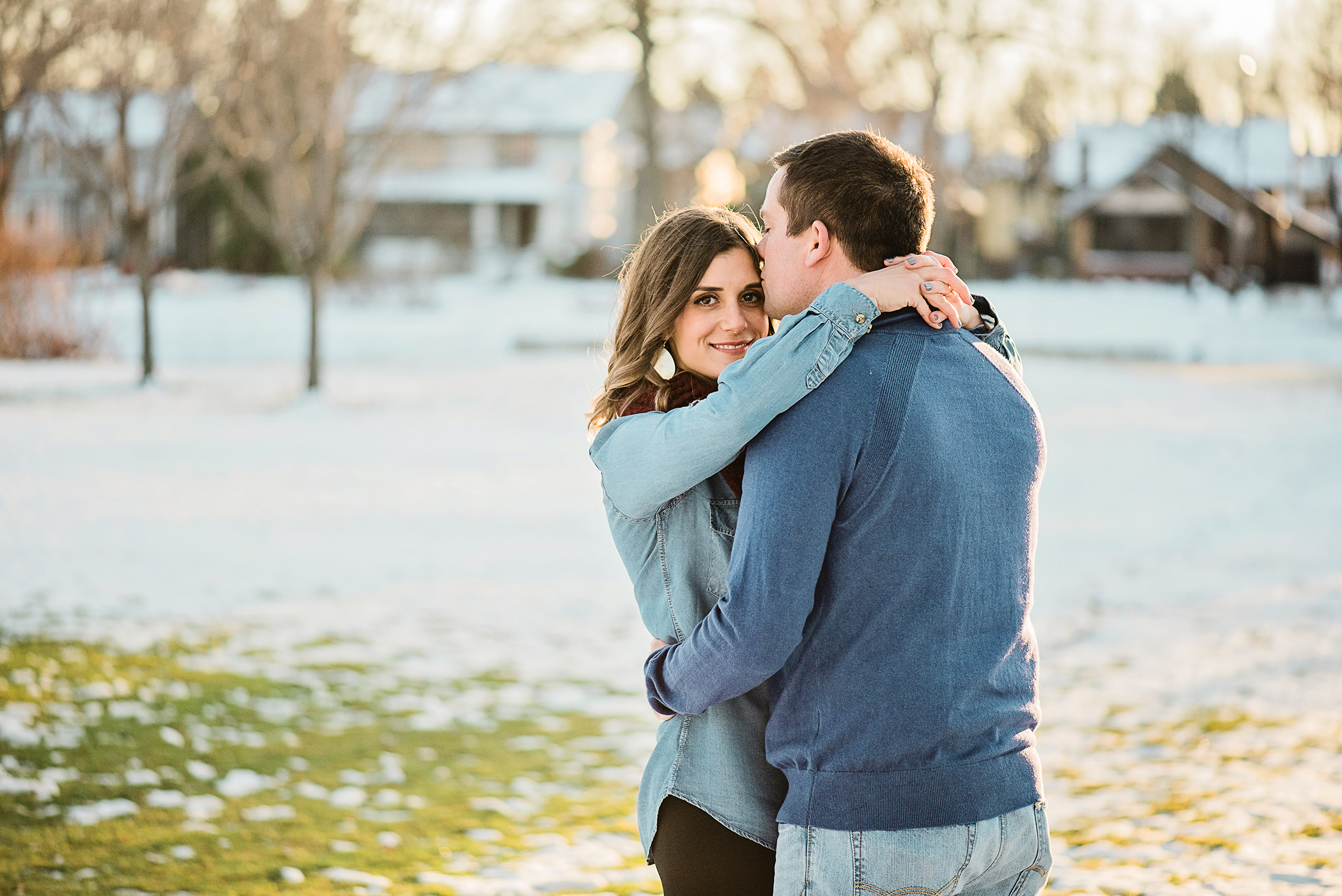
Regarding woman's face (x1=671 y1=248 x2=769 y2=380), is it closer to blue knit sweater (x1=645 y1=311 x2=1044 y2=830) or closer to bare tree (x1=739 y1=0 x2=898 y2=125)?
blue knit sweater (x1=645 y1=311 x2=1044 y2=830)

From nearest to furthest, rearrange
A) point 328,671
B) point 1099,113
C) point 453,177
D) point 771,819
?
1. point 771,819
2. point 328,671
3. point 1099,113
4. point 453,177

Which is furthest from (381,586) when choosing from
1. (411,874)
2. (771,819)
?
(771,819)

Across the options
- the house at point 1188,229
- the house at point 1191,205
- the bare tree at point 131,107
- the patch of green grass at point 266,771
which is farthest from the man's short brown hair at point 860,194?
the house at point 1191,205

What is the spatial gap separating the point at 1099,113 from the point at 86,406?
26010 millimetres

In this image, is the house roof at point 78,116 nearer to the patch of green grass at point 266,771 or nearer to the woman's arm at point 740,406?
the patch of green grass at point 266,771

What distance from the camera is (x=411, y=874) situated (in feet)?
15.2

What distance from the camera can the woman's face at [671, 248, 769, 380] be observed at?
258 centimetres

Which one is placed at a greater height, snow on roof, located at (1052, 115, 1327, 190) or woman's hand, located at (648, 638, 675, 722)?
snow on roof, located at (1052, 115, 1327, 190)

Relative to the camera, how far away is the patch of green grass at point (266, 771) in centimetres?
459

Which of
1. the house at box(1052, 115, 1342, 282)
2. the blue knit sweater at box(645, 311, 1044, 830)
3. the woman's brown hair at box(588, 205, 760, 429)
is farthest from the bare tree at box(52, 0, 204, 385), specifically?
the house at box(1052, 115, 1342, 282)

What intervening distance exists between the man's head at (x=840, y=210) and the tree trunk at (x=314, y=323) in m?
16.6

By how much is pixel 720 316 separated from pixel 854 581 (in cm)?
75

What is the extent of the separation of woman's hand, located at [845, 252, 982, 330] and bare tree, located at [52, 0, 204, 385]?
16920mm

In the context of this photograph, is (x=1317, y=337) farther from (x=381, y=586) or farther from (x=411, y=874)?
(x=411, y=874)
